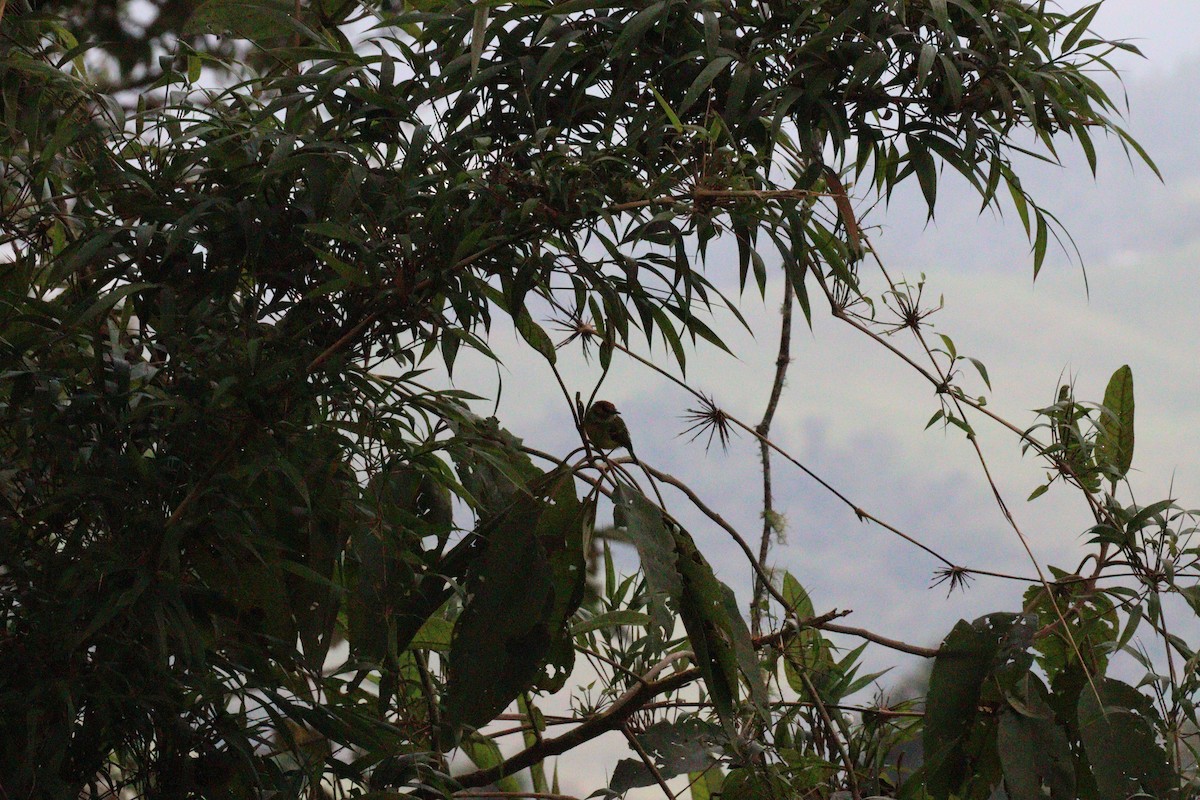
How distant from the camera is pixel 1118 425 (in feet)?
3.66

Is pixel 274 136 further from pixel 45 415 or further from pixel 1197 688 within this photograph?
A: pixel 1197 688

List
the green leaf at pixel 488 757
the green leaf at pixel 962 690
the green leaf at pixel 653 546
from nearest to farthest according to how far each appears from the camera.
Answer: the green leaf at pixel 653 546
the green leaf at pixel 962 690
the green leaf at pixel 488 757

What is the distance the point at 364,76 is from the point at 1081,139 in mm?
724

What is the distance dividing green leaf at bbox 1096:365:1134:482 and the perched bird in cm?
50

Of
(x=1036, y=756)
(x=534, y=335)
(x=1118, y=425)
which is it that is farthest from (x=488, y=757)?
(x=1118, y=425)

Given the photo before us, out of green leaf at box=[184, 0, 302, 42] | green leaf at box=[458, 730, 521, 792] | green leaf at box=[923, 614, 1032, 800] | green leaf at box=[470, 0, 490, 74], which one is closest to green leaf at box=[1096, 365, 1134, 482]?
green leaf at box=[923, 614, 1032, 800]

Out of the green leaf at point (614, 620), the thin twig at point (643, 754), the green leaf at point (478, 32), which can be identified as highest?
the green leaf at point (478, 32)

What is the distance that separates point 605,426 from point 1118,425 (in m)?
0.57

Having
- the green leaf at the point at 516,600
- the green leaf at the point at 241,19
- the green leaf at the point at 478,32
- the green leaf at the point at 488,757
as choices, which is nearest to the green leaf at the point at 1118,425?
the green leaf at the point at 516,600

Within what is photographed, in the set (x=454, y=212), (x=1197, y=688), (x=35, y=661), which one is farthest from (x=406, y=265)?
(x=1197, y=688)

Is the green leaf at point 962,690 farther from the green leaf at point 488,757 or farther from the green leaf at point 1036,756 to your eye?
→ the green leaf at point 488,757

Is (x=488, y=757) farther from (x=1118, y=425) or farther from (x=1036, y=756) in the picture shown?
(x=1118, y=425)

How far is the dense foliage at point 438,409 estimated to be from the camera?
3.00ft

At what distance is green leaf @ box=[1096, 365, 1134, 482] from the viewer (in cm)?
109
